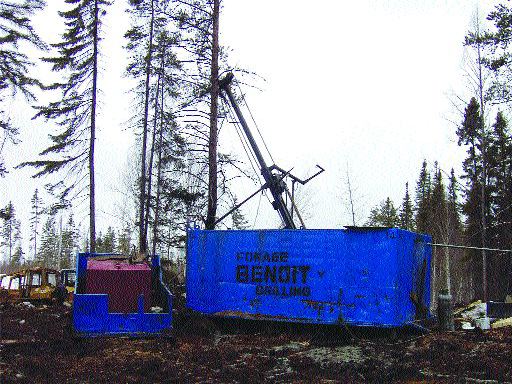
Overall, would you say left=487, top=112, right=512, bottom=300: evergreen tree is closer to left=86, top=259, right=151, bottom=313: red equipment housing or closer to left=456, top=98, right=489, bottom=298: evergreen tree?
left=456, top=98, right=489, bottom=298: evergreen tree

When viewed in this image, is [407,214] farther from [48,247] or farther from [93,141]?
[48,247]

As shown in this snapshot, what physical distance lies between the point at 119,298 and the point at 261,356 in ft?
12.6

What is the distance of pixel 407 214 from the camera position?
52469 mm

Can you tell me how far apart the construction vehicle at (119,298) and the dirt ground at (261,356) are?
0.27 m

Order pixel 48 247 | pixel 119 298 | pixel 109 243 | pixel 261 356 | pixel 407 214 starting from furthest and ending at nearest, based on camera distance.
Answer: pixel 48 247
pixel 109 243
pixel 407 214
pixel 119 298
pixel 261 356

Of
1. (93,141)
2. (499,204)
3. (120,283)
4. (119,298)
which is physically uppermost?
(93,141)

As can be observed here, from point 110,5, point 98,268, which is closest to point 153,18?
point 110,5

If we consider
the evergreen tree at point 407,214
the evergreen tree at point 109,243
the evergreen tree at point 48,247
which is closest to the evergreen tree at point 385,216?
the evergreen tree at point 407,214

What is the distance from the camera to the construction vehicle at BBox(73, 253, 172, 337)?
966 cm

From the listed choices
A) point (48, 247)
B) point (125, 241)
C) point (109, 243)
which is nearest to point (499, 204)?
point (125, 241)

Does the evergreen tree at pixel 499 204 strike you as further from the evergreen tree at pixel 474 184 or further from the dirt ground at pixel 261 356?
the dirt ground at pixel 261 356

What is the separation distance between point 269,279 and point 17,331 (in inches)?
235

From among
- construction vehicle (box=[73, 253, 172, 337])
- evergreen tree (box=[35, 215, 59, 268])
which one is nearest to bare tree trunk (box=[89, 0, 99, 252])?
construction vehicle (box=[73, 253, 172, 337])

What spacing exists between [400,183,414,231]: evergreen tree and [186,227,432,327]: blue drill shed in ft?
136
